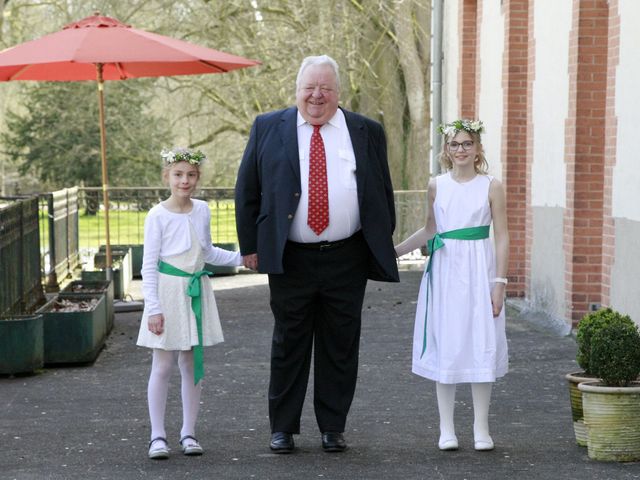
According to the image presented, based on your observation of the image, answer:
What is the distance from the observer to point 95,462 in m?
6.89

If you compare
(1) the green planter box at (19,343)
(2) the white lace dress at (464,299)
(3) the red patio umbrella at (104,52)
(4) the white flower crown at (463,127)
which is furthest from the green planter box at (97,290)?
(4) the white flower crown at (463,127)

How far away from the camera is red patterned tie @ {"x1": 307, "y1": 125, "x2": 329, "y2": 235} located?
22.3 ft

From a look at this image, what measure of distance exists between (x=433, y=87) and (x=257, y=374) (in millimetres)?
11079

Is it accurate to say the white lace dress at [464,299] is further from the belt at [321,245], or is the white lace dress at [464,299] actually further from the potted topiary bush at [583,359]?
the belt at [321,245]

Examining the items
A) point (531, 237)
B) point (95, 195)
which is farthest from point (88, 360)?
point (95, 195)

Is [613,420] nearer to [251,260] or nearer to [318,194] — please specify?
[318,194]

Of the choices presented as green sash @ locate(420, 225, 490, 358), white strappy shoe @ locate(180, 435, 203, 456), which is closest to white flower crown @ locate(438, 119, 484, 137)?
green sash @ locate(420, 225, 490, 358)

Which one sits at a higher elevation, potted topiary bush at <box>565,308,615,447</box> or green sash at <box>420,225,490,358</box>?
green sash at <box>420,225,490,358</box>

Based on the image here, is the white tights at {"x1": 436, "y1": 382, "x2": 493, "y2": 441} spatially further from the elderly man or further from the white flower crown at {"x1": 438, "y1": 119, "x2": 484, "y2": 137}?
the white flower crown at {"x1": 438, "y1": 119, "x2": 484, "y2": 137}

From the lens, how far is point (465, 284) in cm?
705

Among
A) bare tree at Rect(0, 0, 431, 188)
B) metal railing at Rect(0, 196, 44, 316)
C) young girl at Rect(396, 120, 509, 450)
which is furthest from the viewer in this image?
bare tree at Rect(0, 0, 431, 188)

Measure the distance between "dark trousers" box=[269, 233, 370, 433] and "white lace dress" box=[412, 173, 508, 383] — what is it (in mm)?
427

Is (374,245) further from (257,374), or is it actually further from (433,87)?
(433,87)

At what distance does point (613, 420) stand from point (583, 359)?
505 mm
